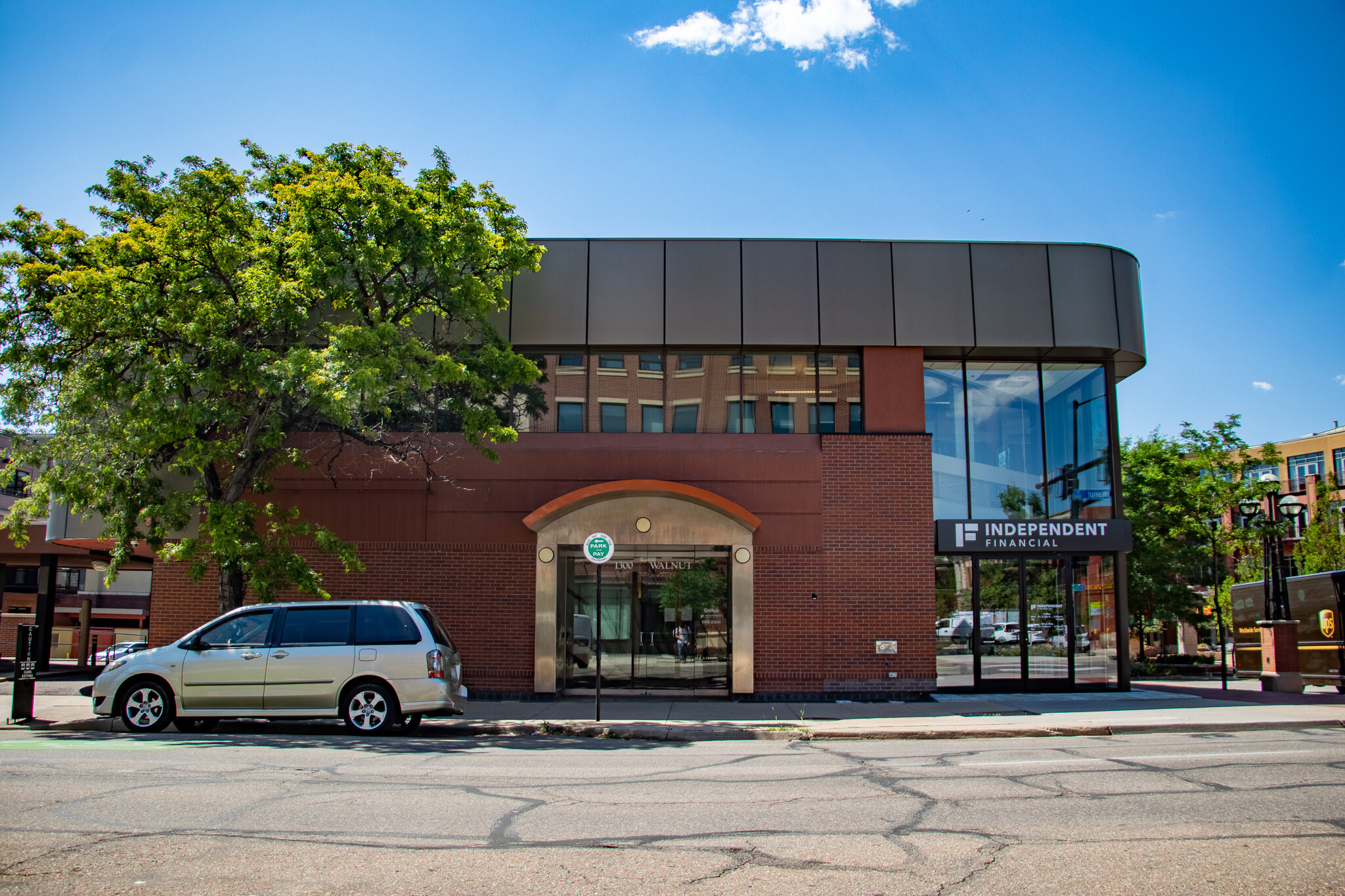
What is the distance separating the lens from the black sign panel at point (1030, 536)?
17406mm

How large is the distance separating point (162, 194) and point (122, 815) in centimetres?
1140

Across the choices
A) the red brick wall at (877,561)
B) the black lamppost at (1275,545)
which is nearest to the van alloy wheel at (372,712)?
the red brick wall at (877,561)

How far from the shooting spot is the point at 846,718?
13898mm

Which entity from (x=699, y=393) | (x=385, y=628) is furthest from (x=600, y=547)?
(x=699, y=393)

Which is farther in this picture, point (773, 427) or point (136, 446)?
point (773, 427)

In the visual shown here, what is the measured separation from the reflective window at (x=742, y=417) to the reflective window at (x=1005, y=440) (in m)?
4.42

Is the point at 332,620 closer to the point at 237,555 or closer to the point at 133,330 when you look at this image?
the point at 237,555

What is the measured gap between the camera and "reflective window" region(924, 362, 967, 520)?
17859mm

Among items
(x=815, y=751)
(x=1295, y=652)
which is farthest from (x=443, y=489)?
(x=1295, y=652)

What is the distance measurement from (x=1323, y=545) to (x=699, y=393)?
2875 cm

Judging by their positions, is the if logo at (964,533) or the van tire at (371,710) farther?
the if logo at (964,533)

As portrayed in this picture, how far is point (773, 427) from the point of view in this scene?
17.7 meters

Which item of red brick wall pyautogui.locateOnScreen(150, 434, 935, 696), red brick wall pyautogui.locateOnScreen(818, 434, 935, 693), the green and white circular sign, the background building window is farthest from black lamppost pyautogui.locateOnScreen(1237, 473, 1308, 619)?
the background building window

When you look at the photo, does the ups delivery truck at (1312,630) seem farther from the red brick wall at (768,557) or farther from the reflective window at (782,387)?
the reflective window at (782,387)
